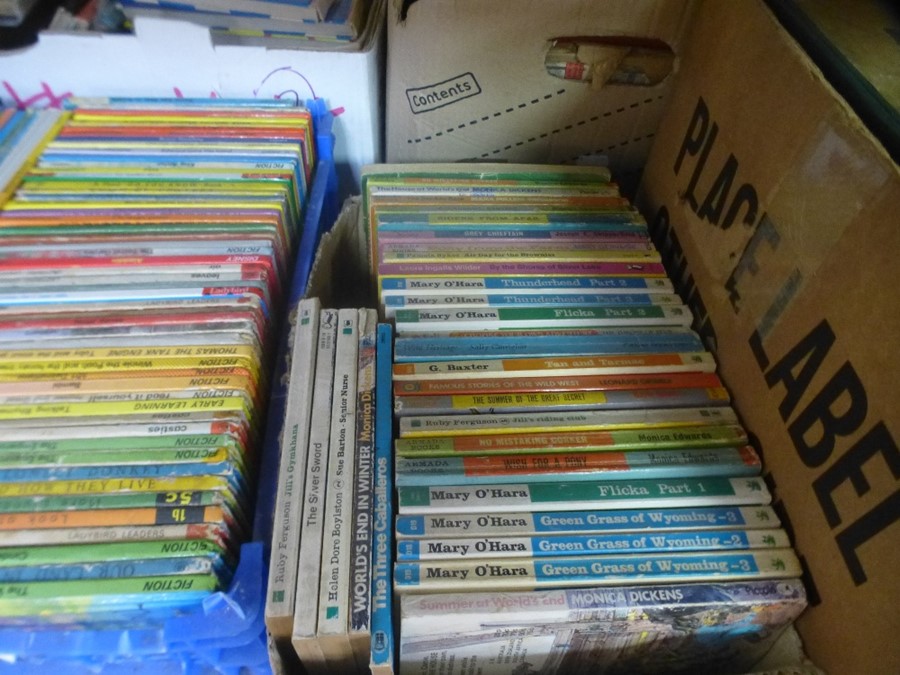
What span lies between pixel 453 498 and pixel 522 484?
0.28ft

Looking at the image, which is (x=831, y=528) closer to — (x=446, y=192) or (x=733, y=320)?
(x=733, y=320)

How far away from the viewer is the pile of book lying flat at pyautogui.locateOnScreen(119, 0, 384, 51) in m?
1.09

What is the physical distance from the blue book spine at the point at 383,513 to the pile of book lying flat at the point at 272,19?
0.59m

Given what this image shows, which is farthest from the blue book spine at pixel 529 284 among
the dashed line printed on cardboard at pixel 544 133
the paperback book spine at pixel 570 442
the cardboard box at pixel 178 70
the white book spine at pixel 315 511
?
the cardboard box at pixel 178 70

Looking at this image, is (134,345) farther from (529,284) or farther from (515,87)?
(515,87)

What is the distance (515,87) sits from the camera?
1.10 meters

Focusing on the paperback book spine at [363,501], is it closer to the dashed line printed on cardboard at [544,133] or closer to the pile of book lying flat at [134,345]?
the pile of book lying flat at [134,345]

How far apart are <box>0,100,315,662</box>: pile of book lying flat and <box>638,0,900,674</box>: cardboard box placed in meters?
0.65

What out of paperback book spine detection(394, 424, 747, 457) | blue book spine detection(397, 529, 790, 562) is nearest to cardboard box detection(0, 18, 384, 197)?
paperback book spine detection(394, 424, 747, 457)

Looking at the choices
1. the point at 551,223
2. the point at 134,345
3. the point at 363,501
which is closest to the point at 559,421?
the point at 363,501

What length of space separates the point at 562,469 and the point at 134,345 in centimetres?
57

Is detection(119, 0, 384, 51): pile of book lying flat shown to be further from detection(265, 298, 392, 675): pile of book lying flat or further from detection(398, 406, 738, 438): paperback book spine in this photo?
detection(398, 406, 738, 438): paperback book spine

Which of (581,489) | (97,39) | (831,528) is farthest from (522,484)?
(97,39)

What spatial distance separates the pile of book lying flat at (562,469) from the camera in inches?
26.1
